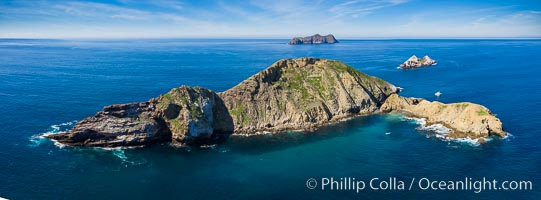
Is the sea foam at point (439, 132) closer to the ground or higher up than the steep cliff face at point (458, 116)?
closer to the ground

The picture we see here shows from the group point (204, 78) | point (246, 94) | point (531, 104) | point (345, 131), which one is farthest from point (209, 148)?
point (531, 104)

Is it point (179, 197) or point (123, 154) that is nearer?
point (179, 197)

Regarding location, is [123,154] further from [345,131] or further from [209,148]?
[345,131]

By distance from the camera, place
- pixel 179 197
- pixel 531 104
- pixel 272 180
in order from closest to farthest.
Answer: pixel 179 197 < pixel 272 180 < pixel 531 104

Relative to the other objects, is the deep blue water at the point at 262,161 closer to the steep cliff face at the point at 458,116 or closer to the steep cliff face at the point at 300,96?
the steep cliff face at the point at 458,116

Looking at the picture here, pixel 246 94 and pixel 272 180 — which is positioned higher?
pixel 246 94

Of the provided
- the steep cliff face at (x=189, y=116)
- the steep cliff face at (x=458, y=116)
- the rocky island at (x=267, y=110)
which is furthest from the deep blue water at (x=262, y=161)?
the steep cliff face at (x=458, y=116)

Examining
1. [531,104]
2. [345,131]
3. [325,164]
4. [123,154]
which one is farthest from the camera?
[531,104]
